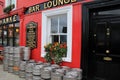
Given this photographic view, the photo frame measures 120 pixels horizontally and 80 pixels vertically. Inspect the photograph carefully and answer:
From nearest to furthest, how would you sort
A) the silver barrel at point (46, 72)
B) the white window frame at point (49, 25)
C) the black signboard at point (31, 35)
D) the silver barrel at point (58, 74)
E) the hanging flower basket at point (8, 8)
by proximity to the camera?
the silver barrel at point (58, 74) < the silver barrel at point (46, 72) < the white window frame at point (49, 25) < the black signboard at point (31, 35) < the hanging flower basket at point (8, 8)

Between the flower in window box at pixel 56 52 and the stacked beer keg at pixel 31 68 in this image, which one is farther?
the flower in window box at pixel 56 52

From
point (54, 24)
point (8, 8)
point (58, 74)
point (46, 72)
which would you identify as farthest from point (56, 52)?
point (8, 8)

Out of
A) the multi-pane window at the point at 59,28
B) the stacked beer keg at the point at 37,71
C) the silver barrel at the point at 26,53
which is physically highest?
the multi-pane window at the point at 59,28

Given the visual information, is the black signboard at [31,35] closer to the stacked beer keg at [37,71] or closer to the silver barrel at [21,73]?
the silver barrel at [21,73]

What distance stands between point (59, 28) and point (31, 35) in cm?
Answer: 176

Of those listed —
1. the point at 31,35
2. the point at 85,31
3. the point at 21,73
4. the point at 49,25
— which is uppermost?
the point at 49,25

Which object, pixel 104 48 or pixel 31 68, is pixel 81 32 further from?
pixel 31 68

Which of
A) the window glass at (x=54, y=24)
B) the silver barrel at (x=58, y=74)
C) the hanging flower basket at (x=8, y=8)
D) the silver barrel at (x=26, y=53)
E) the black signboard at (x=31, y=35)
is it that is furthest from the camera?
the hanging flower basket at (x=8, y=8)

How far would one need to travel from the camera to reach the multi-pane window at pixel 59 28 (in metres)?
7.10

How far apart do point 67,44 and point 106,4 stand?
2029 mm

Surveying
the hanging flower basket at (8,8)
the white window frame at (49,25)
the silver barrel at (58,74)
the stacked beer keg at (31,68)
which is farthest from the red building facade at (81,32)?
the hanging flower basket at (8,8)

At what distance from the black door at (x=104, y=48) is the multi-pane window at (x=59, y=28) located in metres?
1.38

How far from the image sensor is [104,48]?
5.63 m

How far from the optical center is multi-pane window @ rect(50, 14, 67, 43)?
710 cm
